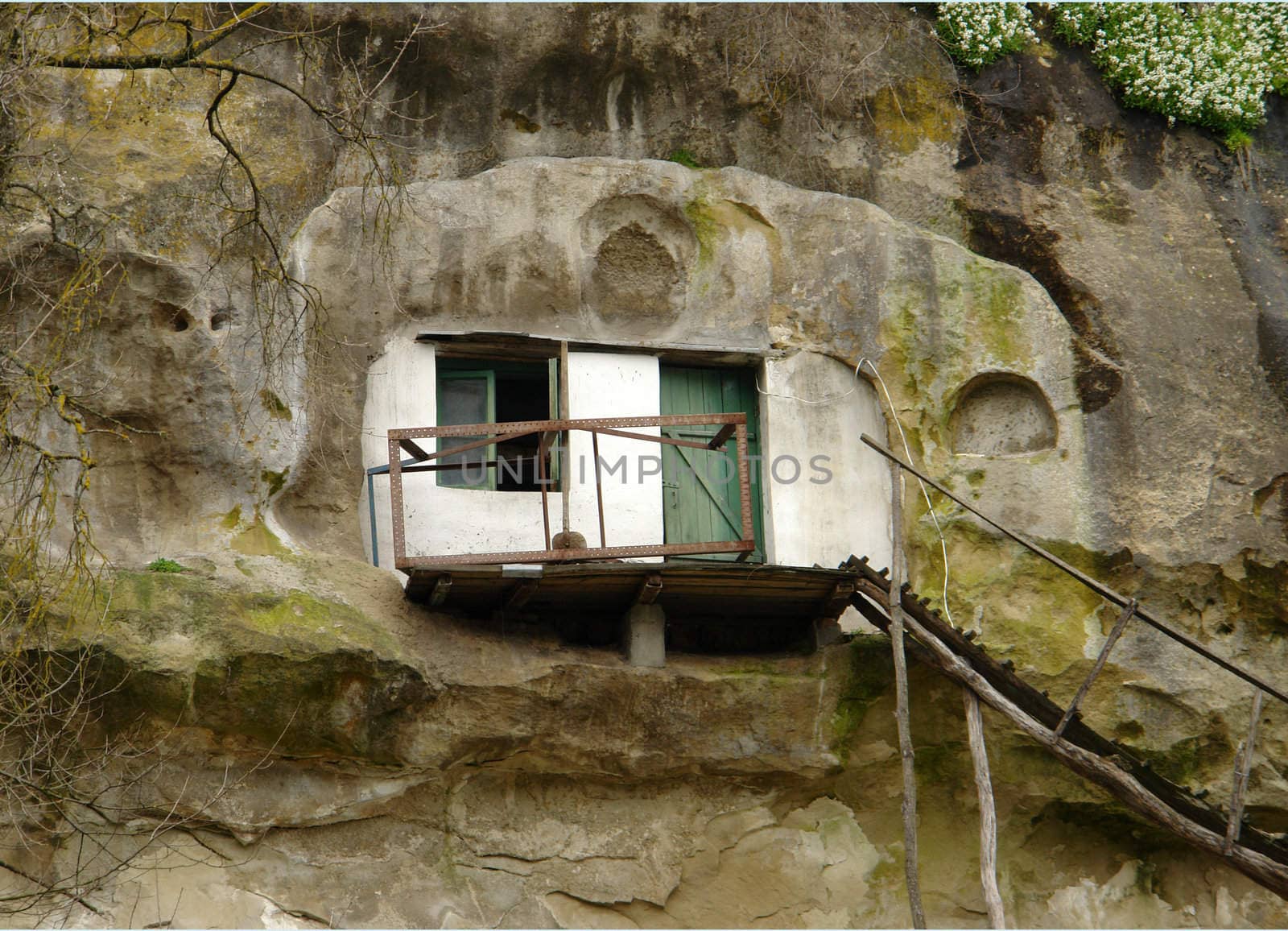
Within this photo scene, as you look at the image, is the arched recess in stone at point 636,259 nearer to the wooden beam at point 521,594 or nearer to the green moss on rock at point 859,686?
the wooden beam at point 521,594

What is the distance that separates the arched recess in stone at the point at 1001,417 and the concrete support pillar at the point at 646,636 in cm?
256

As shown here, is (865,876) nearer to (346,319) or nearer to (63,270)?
(346,319)

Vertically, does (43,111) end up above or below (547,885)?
above

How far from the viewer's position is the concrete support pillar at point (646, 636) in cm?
1083

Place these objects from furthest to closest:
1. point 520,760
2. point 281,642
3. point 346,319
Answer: point 346,319 < point 520,760 < point 281,642

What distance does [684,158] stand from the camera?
1245 cm

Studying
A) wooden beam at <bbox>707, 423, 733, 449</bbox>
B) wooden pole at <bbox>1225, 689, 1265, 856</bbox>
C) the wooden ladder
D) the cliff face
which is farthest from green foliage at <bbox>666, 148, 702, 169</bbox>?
wooden pole at <bbox>1225, 689, 1265, 856</bbox>

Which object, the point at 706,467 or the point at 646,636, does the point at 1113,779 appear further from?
the point at 706,467

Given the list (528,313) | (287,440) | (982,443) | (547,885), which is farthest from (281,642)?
(982,443)

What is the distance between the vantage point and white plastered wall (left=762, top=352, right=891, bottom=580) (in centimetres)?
1184

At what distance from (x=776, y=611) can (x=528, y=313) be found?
274cm

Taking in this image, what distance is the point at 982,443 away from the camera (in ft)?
39.1

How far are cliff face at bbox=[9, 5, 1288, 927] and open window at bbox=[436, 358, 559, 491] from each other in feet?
1.27

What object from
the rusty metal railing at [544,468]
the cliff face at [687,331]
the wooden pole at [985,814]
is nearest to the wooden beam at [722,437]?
the rusty metal railing at [544,468]
